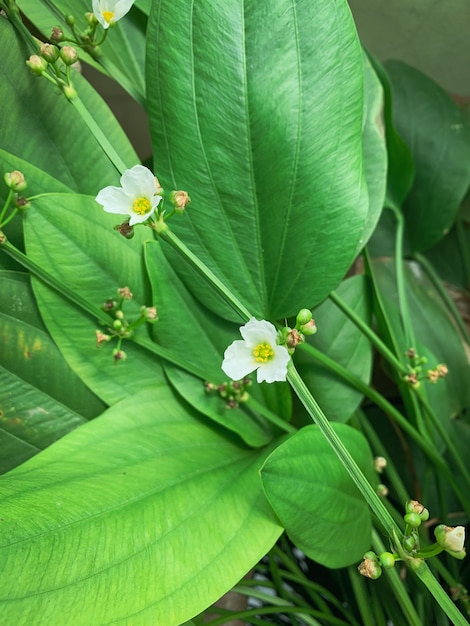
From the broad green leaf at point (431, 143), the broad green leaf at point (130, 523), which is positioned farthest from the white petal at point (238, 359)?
the broad green leaf at point (431, 143)

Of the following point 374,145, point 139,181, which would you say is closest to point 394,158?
point 374,145

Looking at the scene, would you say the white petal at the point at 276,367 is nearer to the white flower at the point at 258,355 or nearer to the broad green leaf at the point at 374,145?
the white flower at the point at 258,355

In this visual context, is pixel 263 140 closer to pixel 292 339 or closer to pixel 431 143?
pixel 292 339

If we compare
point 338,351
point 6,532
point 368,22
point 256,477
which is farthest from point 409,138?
point 6,532

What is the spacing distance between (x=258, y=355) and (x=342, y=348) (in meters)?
0.18

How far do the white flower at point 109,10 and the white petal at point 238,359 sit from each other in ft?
0.59

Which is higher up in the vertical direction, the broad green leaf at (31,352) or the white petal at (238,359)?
the broad green leaf at (31,352)

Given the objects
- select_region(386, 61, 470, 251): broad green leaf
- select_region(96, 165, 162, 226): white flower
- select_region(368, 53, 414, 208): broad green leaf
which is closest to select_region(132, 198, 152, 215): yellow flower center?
select_region(96, 165, 162, 226): white flower

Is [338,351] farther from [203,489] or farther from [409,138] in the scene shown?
[409,138]

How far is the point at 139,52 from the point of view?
1.46ft

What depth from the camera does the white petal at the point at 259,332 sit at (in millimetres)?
266

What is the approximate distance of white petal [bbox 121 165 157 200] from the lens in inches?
11.2

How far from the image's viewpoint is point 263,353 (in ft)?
0.92

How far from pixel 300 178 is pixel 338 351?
0.47 ft
